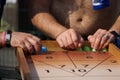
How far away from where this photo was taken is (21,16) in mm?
2809

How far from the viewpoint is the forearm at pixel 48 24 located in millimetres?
1650

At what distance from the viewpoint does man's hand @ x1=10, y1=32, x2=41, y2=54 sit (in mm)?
1296

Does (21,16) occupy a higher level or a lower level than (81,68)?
lower

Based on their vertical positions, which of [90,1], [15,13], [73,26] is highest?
[90,1]

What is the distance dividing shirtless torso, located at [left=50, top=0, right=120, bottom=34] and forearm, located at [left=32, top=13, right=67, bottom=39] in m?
0.09

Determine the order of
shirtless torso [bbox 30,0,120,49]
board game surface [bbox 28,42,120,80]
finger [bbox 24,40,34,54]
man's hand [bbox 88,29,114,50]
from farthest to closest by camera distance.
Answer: shirtless torso [bbox 30,0,120,49]
man's hand [bbox 88,29,114,50]
finger [bbox 24,40,34,54]
board game surface [bbox 28,42,120,80]

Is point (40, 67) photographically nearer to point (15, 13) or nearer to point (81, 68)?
point (81, 68)

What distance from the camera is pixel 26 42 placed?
52.0 inches

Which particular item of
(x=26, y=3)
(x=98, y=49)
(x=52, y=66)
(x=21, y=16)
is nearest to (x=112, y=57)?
(x=98, y=49)

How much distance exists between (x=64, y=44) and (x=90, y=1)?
0.49 metres

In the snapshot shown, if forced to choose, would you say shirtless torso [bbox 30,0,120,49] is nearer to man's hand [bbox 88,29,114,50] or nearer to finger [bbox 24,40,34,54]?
man's hand [bbox 88,29,114,50]

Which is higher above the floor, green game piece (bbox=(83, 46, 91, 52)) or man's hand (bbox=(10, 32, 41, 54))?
man's hand (bbox=(10, 32, 41, 54))

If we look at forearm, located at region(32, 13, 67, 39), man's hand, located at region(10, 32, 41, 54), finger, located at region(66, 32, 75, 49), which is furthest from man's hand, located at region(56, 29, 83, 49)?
forearm, located at region(32, 13, 67, 39)

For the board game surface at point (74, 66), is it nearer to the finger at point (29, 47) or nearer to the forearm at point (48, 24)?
the finger at point (29, 47)
